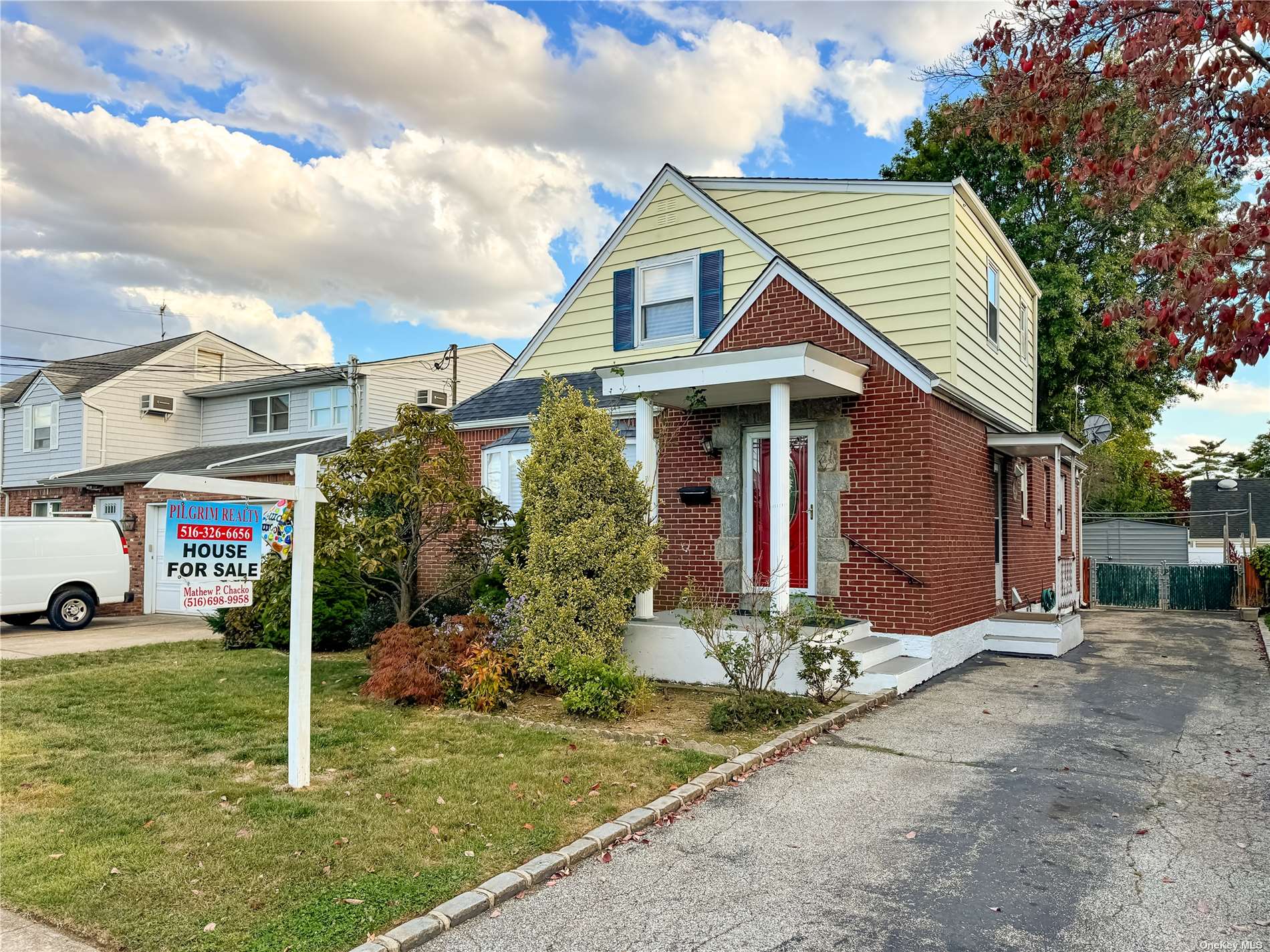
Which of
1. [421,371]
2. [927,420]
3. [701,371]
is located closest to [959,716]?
[927,420]

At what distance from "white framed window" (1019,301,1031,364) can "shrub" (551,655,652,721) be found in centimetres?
1144

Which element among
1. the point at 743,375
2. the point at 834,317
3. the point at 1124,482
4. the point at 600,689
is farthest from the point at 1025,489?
the point at 1124,482

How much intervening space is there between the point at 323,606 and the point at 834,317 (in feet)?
27.2

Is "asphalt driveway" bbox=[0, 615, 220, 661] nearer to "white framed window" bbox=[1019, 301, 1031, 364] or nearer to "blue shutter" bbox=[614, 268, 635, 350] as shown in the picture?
"blue shutter" bbox=[614, 268, 635, 350]

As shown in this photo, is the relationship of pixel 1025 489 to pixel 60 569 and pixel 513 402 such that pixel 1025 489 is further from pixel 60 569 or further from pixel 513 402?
pixel 60 569

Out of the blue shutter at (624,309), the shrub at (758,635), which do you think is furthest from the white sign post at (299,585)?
the blue shutter at (624,309)

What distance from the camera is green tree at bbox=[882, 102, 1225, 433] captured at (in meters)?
20.2

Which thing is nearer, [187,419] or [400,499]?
[400,499]

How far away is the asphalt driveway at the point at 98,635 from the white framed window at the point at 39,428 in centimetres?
916

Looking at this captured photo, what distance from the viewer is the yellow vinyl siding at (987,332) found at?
11562 mm

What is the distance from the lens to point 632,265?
14.5m

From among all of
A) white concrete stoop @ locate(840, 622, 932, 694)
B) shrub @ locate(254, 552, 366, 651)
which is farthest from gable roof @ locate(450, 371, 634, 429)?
white concrete stoop @ locate(840, 622, 932, 694)

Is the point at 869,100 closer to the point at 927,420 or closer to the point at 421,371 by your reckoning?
the point at 927,420

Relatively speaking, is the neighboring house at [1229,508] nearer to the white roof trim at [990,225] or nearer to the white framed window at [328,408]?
the white roof trim at [990,225]
